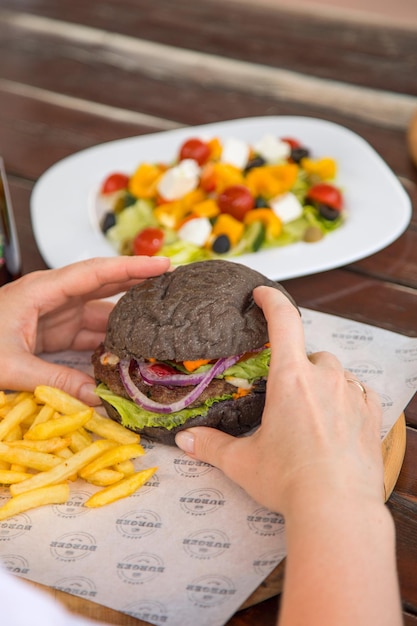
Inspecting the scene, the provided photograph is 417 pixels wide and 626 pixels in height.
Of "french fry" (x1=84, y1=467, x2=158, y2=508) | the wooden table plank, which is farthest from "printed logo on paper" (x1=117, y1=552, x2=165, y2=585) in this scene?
the wooden table plank

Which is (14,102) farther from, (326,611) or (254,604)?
(326,611)

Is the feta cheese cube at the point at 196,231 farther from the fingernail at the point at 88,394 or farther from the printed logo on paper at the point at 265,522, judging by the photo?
the printed logo on paper at the point at 265,522

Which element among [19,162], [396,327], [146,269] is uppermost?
[146,269]

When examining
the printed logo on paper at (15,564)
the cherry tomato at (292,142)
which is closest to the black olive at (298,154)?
the cherry tomato at (292,142)

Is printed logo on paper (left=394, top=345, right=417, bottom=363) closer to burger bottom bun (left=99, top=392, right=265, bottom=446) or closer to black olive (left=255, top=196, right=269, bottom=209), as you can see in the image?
burger bottom bun (left=99, top=392, right=265, bottom=446)

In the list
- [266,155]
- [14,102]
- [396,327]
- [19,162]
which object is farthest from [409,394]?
[14,102]
